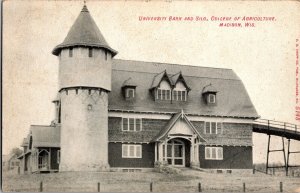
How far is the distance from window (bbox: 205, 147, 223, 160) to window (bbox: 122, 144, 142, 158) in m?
4.65

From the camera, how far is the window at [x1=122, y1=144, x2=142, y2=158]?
124 ft

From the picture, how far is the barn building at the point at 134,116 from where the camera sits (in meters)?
35.5

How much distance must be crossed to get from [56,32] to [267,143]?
1705 centimetres

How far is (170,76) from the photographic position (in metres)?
39.9

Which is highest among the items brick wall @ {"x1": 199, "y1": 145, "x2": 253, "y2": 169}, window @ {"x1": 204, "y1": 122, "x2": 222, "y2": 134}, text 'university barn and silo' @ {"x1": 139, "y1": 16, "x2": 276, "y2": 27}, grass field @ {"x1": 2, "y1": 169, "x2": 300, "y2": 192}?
text 'university barn and silo' @ {"x1": 139, "y1": 16, "x2": 276, "y2": 27}

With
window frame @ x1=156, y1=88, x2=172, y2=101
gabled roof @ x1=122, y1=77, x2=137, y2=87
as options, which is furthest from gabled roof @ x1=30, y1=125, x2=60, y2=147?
window frame @ x1=156, y1=88, x2=172, y2=101

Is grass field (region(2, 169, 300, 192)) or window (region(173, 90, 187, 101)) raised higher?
window (region(173, 90, 187, 101))

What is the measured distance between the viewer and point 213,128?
131 feet

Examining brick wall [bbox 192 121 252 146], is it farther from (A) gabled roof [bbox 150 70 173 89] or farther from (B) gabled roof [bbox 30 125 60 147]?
(B) gabled roof [bbox 30 125 60 147]

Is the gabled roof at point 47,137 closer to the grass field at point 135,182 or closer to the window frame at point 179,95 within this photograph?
the grass field at point 135,182

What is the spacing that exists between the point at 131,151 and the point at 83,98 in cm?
497

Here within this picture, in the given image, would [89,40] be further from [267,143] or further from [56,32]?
[267,143]

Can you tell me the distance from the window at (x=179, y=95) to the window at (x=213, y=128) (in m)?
2.36

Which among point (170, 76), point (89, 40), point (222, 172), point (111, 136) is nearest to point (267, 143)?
point (222, 172)
